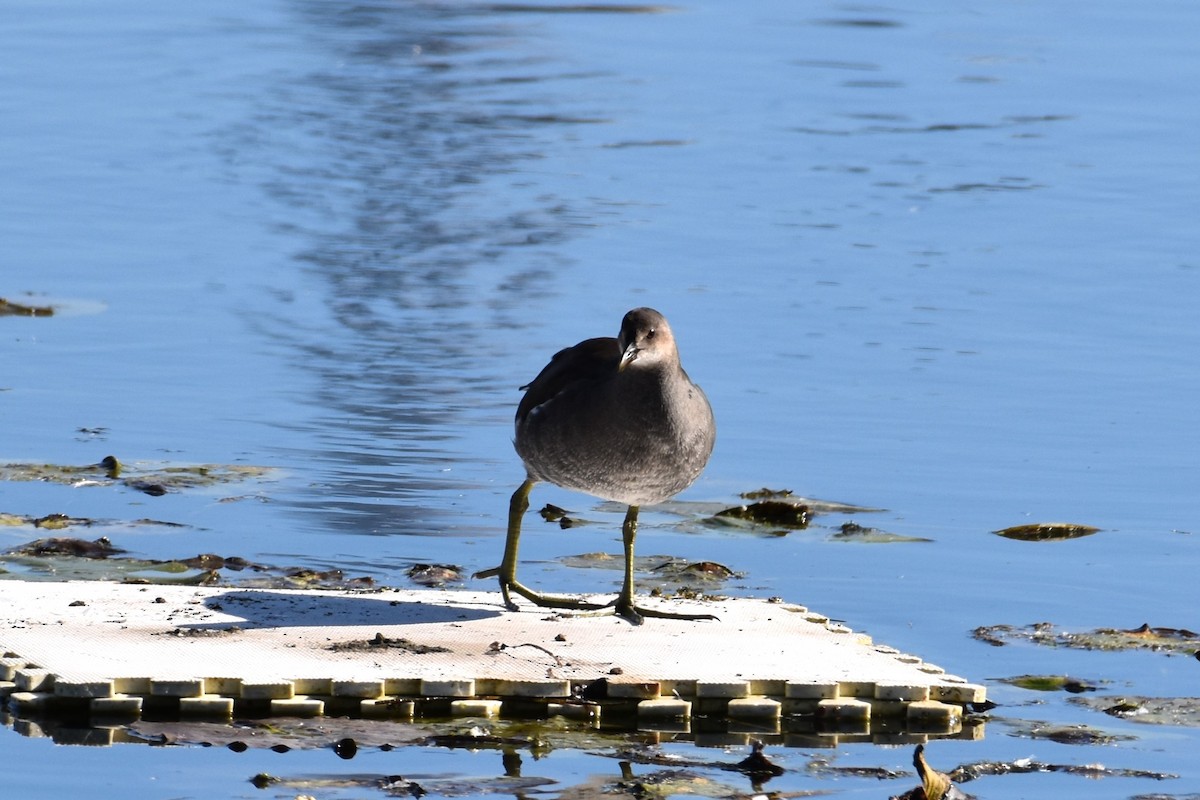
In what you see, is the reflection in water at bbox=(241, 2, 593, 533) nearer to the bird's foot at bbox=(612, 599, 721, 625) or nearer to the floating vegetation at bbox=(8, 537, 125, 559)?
the floating vegetation at bbox=(8, 537, 125, 559)

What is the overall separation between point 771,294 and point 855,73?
34.1 feet

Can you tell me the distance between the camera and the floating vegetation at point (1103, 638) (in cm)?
804

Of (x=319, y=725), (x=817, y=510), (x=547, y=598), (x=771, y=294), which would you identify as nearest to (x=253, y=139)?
(x=771, y=294)

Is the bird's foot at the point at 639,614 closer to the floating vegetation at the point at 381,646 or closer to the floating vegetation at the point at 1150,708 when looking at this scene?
the floating vegetation at the point at 381,646

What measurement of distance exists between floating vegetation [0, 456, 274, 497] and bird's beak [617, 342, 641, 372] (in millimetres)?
2863

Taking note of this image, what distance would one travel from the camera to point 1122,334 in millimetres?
13547

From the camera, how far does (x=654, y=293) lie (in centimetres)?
1443

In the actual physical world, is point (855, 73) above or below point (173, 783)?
above

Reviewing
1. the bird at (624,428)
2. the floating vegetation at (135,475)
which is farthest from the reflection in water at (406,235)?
the bird at (624,428)

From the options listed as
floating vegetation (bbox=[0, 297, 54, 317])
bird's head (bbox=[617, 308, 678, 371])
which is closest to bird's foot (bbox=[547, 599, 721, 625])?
bird's head (bbox=[617, 308, 678, 371])

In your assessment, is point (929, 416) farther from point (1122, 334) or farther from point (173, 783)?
point (173, 783)

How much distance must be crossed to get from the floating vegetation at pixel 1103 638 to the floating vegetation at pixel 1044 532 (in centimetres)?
136

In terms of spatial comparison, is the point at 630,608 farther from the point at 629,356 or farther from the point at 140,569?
the point at 140,569

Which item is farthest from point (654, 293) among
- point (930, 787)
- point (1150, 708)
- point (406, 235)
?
point (930, 787)
